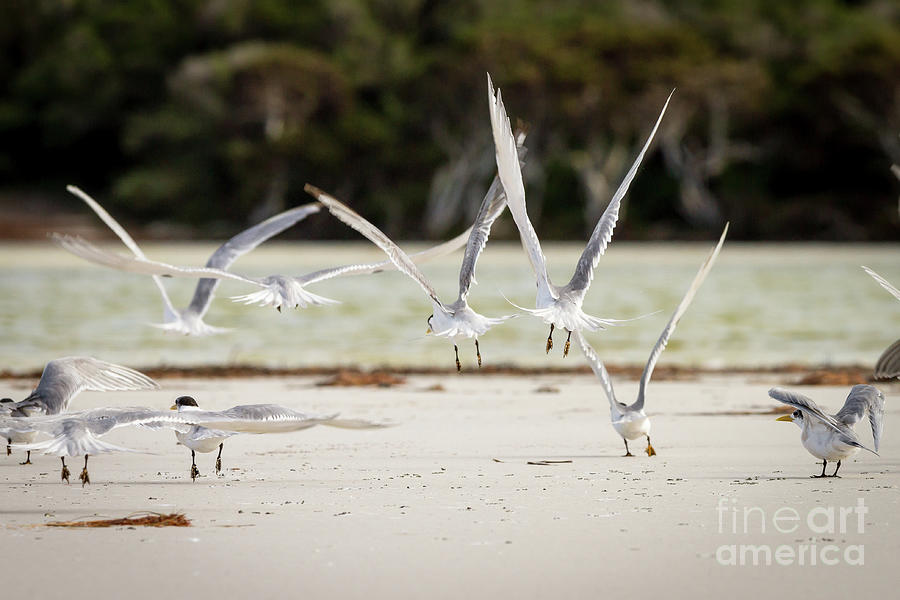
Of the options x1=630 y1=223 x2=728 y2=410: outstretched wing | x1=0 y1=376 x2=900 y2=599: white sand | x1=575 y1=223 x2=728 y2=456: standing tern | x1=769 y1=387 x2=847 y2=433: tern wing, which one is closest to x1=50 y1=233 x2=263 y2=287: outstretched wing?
x1=0 y1=376 x2=900 y2=599: white sand

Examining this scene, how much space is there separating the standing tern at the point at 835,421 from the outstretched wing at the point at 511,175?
6.44ft

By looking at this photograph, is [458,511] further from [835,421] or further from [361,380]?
[361,380]

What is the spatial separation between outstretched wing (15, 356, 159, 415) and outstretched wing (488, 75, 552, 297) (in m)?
2.63

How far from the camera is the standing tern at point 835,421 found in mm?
8368

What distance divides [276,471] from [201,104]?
51.0 metres

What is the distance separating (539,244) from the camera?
10109mm

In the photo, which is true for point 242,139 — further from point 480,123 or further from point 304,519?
point 304,519

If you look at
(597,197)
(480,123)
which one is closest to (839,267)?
(597,197)

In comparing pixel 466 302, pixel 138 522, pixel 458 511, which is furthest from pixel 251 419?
pixel 466 302

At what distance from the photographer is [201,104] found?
58.4 m

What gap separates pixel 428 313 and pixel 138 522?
55.9ft

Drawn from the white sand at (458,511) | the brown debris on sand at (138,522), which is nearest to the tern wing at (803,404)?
the white sand at (458,511)

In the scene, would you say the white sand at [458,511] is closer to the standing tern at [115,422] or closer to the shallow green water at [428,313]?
the standing tern at [115,422]

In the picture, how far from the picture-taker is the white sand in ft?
20.7
